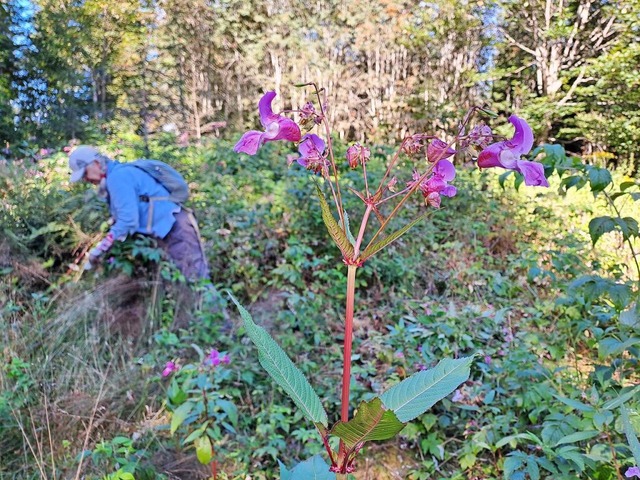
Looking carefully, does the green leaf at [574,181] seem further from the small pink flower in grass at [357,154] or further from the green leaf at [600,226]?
the small pink flower in grass at [357,154]

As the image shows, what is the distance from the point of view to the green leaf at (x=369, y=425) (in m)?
0.49

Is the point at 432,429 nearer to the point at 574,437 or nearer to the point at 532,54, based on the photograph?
the point at 574,437

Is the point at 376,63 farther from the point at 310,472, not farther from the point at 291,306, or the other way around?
the point at 310,472

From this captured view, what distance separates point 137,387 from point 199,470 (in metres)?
0.64

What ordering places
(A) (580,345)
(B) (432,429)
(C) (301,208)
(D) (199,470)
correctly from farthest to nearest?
1. (C) (301,208)
2. (A) (580,345)
3. (B) (432,429)
4. (D) (199,470)

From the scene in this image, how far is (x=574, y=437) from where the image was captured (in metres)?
1.18

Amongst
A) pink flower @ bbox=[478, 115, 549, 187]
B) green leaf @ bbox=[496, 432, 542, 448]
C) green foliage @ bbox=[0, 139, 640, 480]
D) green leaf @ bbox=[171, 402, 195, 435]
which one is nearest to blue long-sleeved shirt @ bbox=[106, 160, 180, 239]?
green foliage @ bbox=[0, 139, 640, 480]

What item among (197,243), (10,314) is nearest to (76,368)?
(10,314)

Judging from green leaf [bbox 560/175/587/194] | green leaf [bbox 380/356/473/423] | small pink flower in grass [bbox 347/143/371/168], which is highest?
small pink flower in grass [bbox 347/143/371/168]

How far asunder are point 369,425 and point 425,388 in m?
0.10

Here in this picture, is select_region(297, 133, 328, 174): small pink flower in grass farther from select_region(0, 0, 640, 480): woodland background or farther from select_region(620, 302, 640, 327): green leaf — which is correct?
select_region(620, 302, 640, 327): green leaf

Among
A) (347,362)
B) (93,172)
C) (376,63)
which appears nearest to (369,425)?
(347,362)

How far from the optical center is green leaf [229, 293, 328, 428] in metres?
0.57

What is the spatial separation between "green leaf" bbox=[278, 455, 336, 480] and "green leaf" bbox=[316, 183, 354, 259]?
0.31 metres
